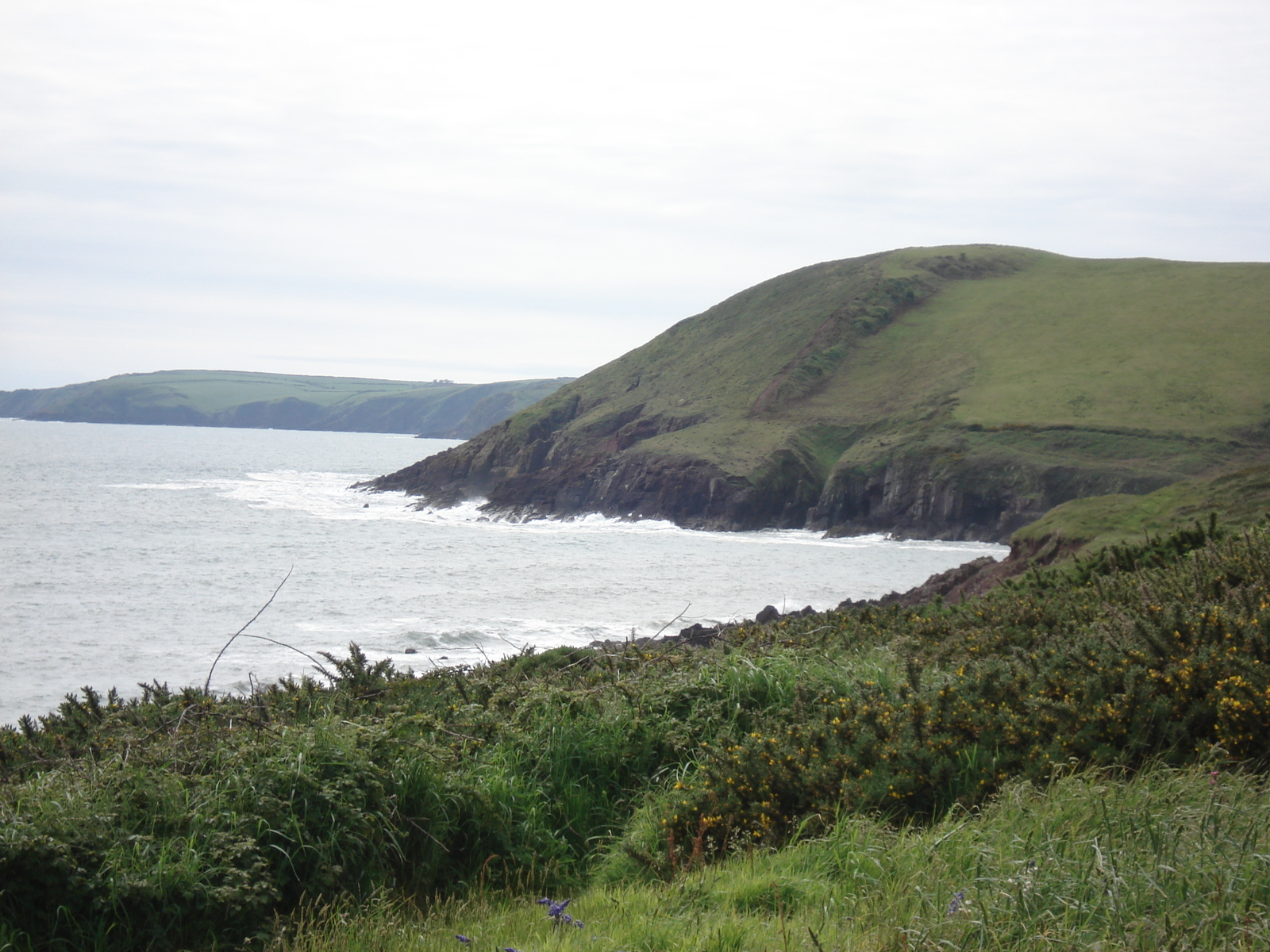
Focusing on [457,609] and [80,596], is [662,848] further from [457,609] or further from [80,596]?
[80,596]

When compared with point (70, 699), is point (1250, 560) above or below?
above

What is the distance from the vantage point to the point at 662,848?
5.85 metres

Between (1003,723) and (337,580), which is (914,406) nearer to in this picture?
(337,580)

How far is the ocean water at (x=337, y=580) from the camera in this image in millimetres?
25859

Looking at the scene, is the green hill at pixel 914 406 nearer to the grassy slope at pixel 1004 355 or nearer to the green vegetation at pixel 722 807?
the grassy slope at pixel 1004 355

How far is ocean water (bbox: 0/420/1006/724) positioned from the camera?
84.8 ft

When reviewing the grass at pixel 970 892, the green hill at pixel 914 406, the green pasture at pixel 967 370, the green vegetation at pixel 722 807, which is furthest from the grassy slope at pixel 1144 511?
the green pasture at pixel 967 370

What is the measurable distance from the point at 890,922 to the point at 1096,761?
234cm

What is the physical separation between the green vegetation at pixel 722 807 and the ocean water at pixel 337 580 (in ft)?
6.20

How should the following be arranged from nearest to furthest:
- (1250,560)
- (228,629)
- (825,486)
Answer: (1250,560), (228,629), (825,486)

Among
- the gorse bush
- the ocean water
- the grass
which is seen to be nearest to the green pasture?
the ocean water

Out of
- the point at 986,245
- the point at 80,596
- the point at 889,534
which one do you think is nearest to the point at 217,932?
the point at 80,596

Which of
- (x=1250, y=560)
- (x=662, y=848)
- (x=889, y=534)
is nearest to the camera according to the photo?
(x=662, y=848)

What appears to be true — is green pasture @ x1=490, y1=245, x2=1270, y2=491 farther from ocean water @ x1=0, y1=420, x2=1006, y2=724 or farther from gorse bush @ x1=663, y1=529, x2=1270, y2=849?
gorse bush @ x1=663, y1=529, x2=1270, y2=849
